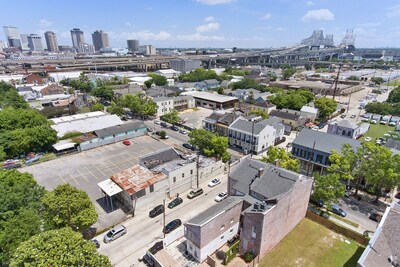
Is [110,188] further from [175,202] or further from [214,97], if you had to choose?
[214,97]

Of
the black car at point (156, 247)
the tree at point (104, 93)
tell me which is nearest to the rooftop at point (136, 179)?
the black car at point (156, 247)

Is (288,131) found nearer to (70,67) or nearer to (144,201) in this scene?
(144,201)

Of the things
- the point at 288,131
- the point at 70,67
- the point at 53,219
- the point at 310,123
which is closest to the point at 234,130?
the point at 288,131

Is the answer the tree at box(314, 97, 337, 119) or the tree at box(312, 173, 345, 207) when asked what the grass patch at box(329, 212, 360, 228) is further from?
the tree at box(314, 97, 337, 119)

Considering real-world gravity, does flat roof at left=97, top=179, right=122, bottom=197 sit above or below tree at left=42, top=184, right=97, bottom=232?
below

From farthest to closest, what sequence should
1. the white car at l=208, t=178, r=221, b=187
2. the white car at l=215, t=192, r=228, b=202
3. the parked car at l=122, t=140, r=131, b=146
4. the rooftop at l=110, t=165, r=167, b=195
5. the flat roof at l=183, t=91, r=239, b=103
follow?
the flat roof at l=183, t=91, r=239, b=103, the parked car at l=122, t=140, r=131, b=146, the white car at l=208, t=178, r=221, b=187, the white car at l=215, t=192, r=228, b=202, the rooftop at l=110, t=165, r=167, b=195

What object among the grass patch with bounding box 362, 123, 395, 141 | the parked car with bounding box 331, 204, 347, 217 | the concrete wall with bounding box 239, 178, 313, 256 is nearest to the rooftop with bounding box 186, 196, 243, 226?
the concrete wall with bounding box 239, 178, 313, 256
